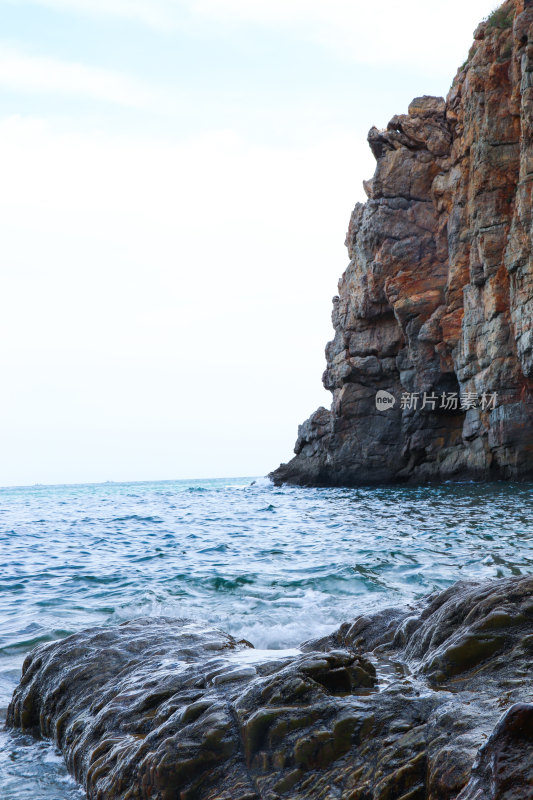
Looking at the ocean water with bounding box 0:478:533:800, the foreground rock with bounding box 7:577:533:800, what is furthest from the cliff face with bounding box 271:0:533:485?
the foreground rock with bounding box 7:577:533:800

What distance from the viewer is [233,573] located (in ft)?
32.1

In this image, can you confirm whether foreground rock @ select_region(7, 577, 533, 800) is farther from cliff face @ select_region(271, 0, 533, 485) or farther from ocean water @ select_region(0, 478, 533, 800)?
cliff face @ select_region(271, 0, 533, 485)

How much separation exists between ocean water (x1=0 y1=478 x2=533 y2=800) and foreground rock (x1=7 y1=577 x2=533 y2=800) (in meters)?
0.47

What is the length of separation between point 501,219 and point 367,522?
802 inches

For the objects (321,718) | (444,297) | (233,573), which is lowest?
(233,573)

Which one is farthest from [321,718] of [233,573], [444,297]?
[444,297]

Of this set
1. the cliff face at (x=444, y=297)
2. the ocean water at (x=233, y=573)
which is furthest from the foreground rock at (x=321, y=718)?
the cliff face at (x=444, y=297)

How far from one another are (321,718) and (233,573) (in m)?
7.04

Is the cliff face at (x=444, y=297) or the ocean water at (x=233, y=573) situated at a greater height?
the cliff face at (x=444, y=297)

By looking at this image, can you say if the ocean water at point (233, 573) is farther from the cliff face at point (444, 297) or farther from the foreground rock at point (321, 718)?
the cliff face at point (444, 297)

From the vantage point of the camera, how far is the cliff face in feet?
94.6

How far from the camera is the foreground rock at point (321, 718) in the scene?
7.96 ft

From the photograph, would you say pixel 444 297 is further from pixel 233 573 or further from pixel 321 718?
pixel 321 718

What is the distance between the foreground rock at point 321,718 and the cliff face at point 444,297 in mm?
25226
